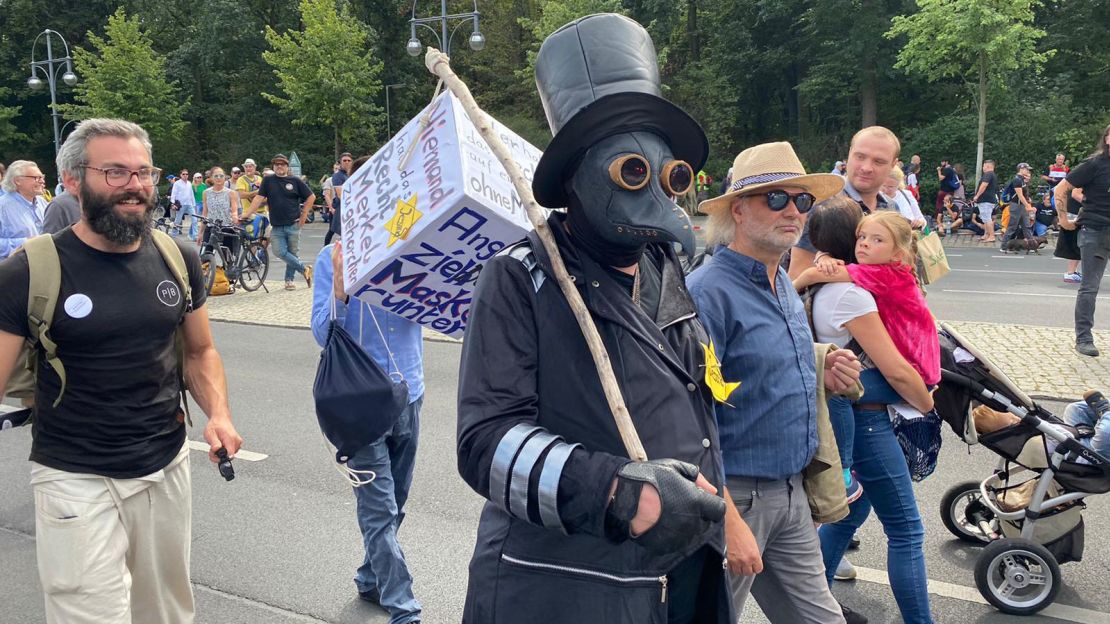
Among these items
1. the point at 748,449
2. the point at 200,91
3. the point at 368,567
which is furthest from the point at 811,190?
the point at 200,91

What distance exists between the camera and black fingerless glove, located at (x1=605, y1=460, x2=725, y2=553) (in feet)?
5.17

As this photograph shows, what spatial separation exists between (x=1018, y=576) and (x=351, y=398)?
2.87 m

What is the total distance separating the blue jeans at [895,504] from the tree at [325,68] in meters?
35.0

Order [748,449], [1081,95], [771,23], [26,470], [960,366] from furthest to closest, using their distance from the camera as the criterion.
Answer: [771,23], [1081,95], [26,470], [960,366], [748,449]

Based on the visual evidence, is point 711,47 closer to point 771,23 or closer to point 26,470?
point 771,23

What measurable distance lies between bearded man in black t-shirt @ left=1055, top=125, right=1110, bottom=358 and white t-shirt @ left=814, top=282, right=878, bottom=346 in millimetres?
5730

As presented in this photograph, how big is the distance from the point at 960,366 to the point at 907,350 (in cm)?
55

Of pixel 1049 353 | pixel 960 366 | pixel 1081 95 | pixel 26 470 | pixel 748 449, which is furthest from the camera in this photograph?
pixel 1081 95

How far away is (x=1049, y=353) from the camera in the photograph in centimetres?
824

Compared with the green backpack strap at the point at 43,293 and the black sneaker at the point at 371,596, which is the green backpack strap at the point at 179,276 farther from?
the black sneaker at the point at 371,596

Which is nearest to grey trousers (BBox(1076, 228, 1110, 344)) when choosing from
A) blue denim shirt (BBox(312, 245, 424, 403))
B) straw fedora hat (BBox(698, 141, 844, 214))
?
straw fedora hat (BBox(698, 141, 844, 214))

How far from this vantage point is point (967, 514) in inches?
179

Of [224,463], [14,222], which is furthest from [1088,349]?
[14,222]

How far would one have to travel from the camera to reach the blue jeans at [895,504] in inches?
132
